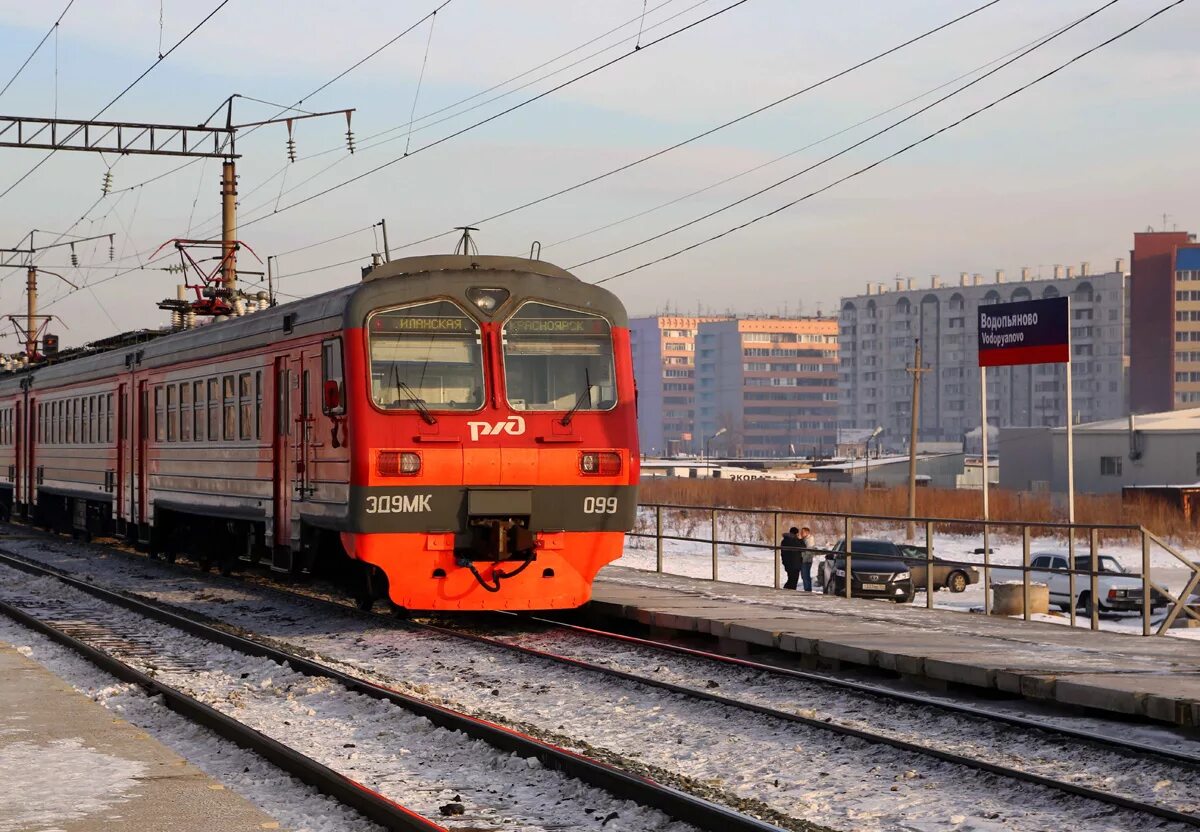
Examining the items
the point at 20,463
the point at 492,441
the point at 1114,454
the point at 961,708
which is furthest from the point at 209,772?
the point at 1114,454

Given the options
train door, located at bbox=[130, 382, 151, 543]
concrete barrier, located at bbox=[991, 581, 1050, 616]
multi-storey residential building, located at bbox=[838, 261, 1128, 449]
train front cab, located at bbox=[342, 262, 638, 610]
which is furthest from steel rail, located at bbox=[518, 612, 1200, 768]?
multi-storey residential building, located at bbox=[838, 261, 1128, 449]

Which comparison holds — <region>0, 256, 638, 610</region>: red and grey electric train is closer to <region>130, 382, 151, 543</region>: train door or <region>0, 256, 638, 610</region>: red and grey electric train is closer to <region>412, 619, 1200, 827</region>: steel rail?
<region>412, 619, 1200, 827</region>: steel rail

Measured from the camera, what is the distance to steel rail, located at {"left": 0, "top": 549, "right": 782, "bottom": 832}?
7.15 metres

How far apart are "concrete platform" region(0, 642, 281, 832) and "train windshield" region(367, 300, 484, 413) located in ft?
15.1

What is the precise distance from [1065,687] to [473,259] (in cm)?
709

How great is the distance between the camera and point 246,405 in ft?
58.6

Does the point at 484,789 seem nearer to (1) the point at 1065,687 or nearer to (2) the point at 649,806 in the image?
(2) the point at 649,806

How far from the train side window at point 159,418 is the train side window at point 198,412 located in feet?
5.71

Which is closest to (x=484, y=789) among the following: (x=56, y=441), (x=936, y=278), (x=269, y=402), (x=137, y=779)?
(x=137, y=779)

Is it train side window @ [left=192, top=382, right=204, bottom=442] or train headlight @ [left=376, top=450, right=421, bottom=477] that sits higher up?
train side window @ [left=192, top=382, right=204, bottom=442]

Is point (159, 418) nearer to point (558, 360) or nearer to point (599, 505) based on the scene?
point (558, 360)

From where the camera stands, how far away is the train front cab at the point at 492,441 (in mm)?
14352

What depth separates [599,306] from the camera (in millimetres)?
15359

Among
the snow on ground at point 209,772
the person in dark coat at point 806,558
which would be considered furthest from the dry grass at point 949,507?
the snow on ground at point 209,772
